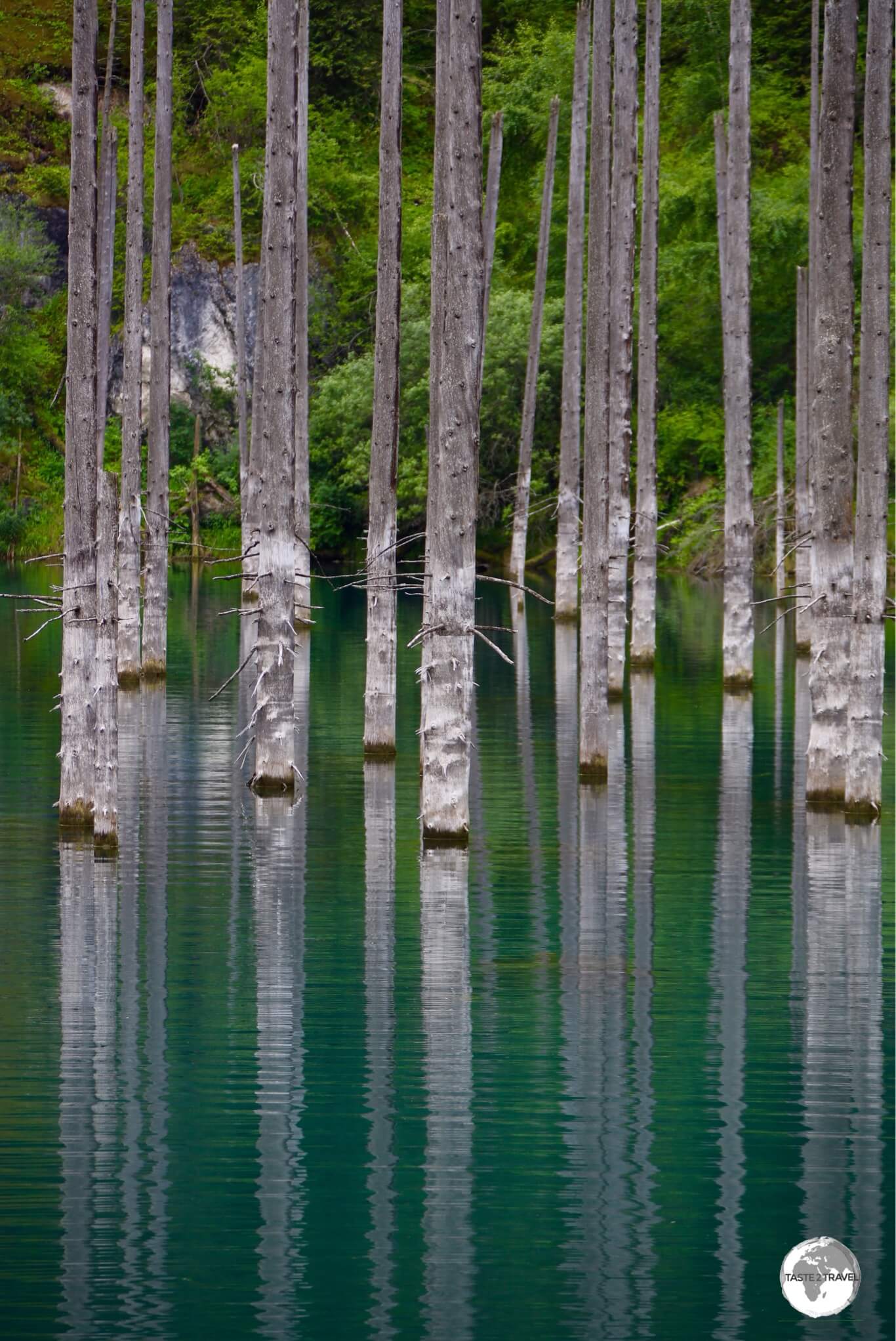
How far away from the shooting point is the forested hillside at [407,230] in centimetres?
5719

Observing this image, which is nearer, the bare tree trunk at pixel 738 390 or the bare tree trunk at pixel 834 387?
the bare tree trunk at pixel 834 387

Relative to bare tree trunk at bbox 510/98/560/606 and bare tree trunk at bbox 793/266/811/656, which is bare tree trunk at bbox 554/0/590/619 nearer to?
bare tree trunk at bbox 510/98/560/606

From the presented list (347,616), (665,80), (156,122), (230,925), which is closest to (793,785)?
(230,925)

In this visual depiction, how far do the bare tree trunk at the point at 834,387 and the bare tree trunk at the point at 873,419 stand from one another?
0.73ft

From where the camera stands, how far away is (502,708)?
2633 centimetres

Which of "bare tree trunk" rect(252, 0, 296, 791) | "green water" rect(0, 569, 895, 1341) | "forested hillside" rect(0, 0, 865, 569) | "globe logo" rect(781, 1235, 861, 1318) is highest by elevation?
"forested hillside" rect(0, 0, 865, 569)

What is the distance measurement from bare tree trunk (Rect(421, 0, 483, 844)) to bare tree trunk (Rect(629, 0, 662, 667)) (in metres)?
15.1

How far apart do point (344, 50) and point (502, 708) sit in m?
48.2

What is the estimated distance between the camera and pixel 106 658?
14.2 meters

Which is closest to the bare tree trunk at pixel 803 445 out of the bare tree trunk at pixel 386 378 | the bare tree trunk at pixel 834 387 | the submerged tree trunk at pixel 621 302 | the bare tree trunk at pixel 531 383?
the bare tree trunk at pixel 531 383

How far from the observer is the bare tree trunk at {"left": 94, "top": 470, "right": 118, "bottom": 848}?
14117 millimetres

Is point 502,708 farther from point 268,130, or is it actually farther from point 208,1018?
point 208,1018

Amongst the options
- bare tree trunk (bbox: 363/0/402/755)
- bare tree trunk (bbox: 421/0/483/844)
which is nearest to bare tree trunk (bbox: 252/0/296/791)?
bare tree trunk (bbox: 363/0/402/755)

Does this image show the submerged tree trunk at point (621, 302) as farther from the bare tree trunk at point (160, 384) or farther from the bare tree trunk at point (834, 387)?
the bare tree trunk at point (160, 384)
